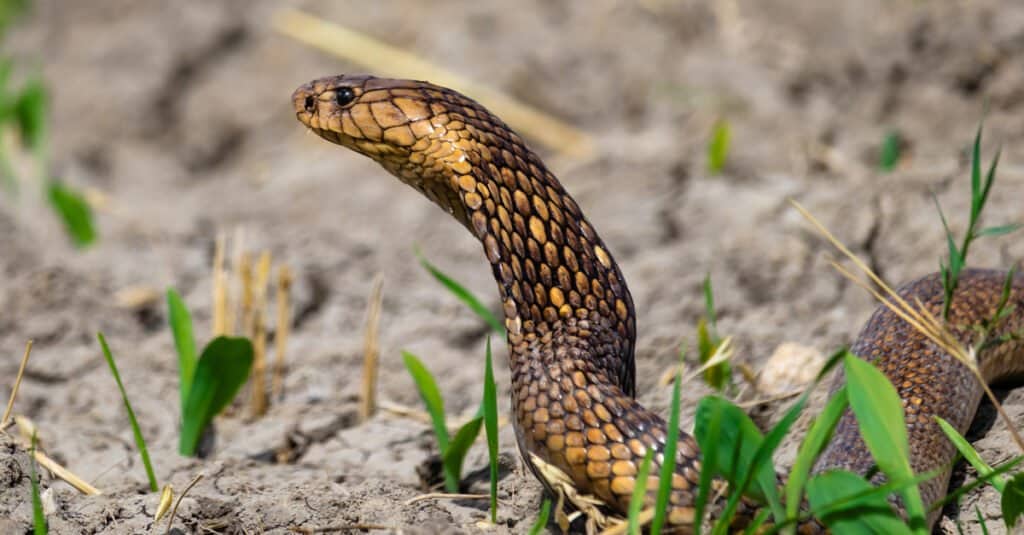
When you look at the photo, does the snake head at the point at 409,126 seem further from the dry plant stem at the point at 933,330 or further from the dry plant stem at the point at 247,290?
the dry plant stem at the point at 247,290

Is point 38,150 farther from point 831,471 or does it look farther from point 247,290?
point 831,471

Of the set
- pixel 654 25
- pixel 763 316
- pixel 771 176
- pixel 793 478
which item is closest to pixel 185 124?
pixel 654 25

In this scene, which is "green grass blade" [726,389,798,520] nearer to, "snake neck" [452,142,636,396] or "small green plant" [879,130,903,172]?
"snake neck" [452,142,636,396]

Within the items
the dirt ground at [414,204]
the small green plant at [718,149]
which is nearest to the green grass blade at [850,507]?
Result: the dirt ground at [414,204]

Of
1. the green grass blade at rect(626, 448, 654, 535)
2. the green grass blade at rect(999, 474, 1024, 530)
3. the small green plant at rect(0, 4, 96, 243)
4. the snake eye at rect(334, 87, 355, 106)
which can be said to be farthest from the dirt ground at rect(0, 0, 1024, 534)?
the snake eye at rect(334, 87, 355, 106)

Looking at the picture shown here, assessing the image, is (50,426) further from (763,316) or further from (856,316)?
(856,316)
